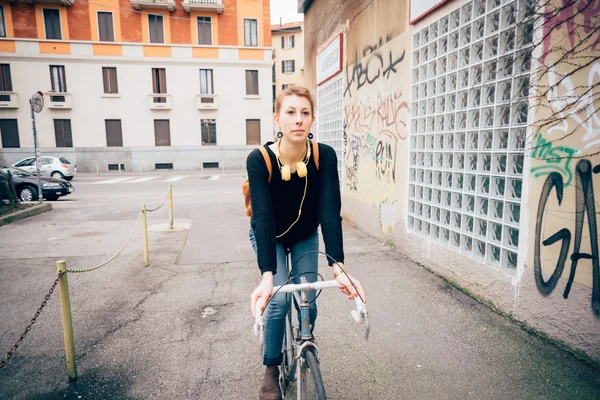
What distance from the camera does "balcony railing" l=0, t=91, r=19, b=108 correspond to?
25750mm

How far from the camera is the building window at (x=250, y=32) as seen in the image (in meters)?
28.2

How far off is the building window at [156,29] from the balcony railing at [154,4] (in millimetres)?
682

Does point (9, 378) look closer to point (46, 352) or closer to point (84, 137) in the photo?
point (46, 352)

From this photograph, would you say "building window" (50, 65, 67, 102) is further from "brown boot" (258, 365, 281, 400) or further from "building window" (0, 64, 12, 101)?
"brown boot" (258, 365, 281, 400)

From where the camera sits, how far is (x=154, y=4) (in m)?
26.2

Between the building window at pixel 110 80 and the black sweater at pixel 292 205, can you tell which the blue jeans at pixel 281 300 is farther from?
the building window at pixel 110 80

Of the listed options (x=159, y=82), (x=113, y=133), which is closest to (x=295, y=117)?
(x=159, y=82)


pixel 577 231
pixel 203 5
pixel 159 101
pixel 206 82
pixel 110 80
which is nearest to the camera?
pixel 577 231

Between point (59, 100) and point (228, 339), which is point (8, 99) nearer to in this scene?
point (59, 100)

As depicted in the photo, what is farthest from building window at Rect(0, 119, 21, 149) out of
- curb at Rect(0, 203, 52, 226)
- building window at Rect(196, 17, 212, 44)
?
curb at Rect(0, 203, 52, 226)

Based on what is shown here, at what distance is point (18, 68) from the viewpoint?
1028 inches

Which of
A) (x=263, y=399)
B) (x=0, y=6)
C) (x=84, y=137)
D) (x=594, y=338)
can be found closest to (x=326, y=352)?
(x=263, y=399)

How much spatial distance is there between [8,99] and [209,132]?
44.5 feet

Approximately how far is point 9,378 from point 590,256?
449 centimetres
